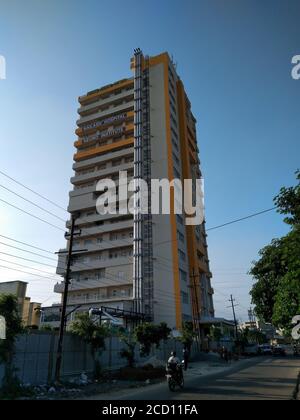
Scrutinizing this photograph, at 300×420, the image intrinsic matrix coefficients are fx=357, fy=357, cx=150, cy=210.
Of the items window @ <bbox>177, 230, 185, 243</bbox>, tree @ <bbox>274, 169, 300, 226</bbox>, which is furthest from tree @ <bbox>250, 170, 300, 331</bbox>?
window @ <bbox>177, 230, 185, 243</bbox>

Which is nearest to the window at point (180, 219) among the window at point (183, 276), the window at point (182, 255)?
the window at point (182, 255)

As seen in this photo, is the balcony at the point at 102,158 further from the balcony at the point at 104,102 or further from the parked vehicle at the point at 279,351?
the parked vehicle at the point at 279,351

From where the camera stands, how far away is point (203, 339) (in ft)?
189

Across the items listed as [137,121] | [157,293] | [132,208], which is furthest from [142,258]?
[137,121]

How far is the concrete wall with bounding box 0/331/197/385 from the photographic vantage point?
59.3ft

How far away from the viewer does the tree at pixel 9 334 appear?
1587 cm

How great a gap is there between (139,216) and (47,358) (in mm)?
36734

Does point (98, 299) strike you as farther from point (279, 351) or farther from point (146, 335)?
point (279, 351)

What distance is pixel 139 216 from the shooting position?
5578 cm

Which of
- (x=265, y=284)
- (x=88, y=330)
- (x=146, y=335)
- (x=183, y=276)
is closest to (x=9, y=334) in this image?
(x=88, y=330)

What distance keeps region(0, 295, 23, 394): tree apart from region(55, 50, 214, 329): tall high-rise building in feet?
112

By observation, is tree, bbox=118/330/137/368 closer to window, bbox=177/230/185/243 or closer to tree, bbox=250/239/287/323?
tree, bbox=250/239/287/323

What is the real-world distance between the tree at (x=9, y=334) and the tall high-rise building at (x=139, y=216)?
3399 centimetres
